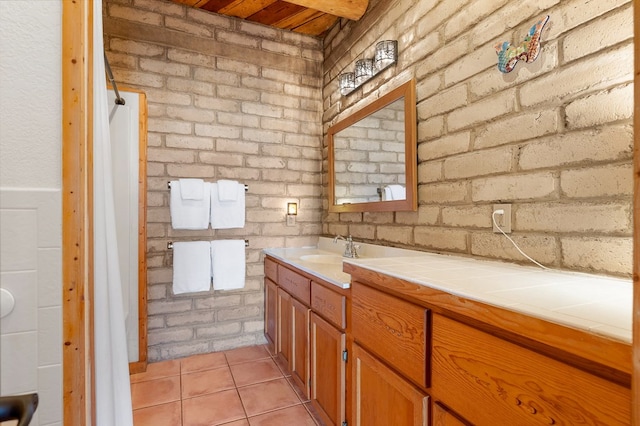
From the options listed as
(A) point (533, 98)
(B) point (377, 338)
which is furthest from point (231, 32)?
(B) point (377, 338)

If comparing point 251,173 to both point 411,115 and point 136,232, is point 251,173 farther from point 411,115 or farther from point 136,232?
point 411,115

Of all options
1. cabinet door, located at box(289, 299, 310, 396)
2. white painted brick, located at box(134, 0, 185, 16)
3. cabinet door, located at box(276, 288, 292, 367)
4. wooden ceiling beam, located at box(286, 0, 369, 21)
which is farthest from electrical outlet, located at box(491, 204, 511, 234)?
white painted brick, located at box(134, 0, 185, 16)

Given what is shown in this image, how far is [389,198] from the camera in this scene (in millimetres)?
1972

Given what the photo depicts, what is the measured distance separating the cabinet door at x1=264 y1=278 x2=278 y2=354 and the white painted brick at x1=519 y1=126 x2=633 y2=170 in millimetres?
1878

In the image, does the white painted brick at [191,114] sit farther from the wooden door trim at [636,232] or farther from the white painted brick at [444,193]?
the wooden door trim at [636,232]

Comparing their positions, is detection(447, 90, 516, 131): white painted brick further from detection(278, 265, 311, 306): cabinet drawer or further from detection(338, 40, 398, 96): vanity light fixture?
detection(278, 265, 311, 306): cabinet drawer

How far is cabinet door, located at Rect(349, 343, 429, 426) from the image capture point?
97 centimetres

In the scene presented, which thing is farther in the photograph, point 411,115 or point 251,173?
point 251,173

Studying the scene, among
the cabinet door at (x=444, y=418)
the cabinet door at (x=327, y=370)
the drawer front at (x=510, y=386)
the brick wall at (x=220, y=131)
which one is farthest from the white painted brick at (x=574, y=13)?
the brick wall at (x=220, y=131)

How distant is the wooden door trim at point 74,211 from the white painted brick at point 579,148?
1.50 meters

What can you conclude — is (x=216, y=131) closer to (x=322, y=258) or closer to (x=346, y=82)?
(x=346, y=82)

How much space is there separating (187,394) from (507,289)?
6.77 ft

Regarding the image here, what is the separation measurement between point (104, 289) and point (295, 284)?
118cm

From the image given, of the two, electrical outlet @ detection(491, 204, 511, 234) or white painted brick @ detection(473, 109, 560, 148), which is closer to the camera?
white painted brick @ detection(473, 109, 560, 148)
